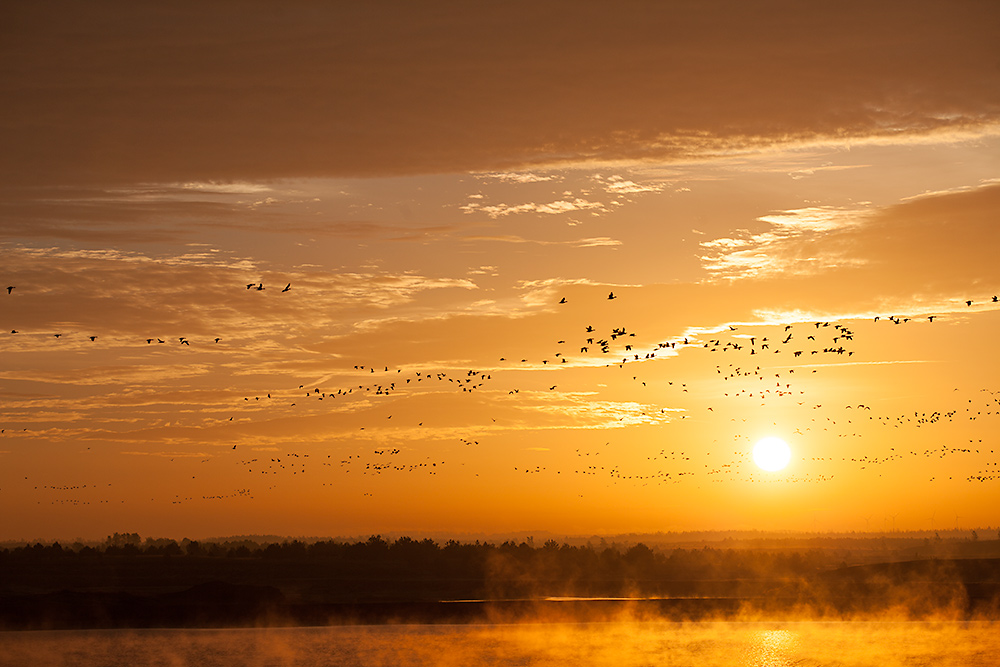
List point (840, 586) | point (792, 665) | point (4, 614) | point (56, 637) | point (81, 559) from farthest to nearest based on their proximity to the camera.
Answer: point (81, 559)
point (840, 586)
point (4, 614)
point (56, 637)
point (792, 665)

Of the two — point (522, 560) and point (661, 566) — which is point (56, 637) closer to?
point (522, 560)

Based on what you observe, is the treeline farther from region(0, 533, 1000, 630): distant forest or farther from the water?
the water

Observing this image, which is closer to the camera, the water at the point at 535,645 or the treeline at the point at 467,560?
the water at the point at 535,645

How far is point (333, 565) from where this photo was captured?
11094cm

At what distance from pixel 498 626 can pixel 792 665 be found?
23916 mm

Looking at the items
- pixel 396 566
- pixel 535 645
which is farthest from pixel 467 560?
pixel 535 645

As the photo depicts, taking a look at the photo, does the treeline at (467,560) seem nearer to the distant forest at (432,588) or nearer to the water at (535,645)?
the distant forest at (432,588)

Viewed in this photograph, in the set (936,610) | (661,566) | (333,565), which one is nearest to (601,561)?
(661,566)

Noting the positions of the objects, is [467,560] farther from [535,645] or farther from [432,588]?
[535,645]

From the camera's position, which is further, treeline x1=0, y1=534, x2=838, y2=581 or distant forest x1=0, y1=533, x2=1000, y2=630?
treeline x1=0, y1=534, x2=838, y2=581

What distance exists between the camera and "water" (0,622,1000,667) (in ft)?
188

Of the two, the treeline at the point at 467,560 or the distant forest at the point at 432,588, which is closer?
the distant forest at the point at 432,588

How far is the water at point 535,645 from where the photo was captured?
5731cm

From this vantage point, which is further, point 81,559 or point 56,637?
point 81,559
